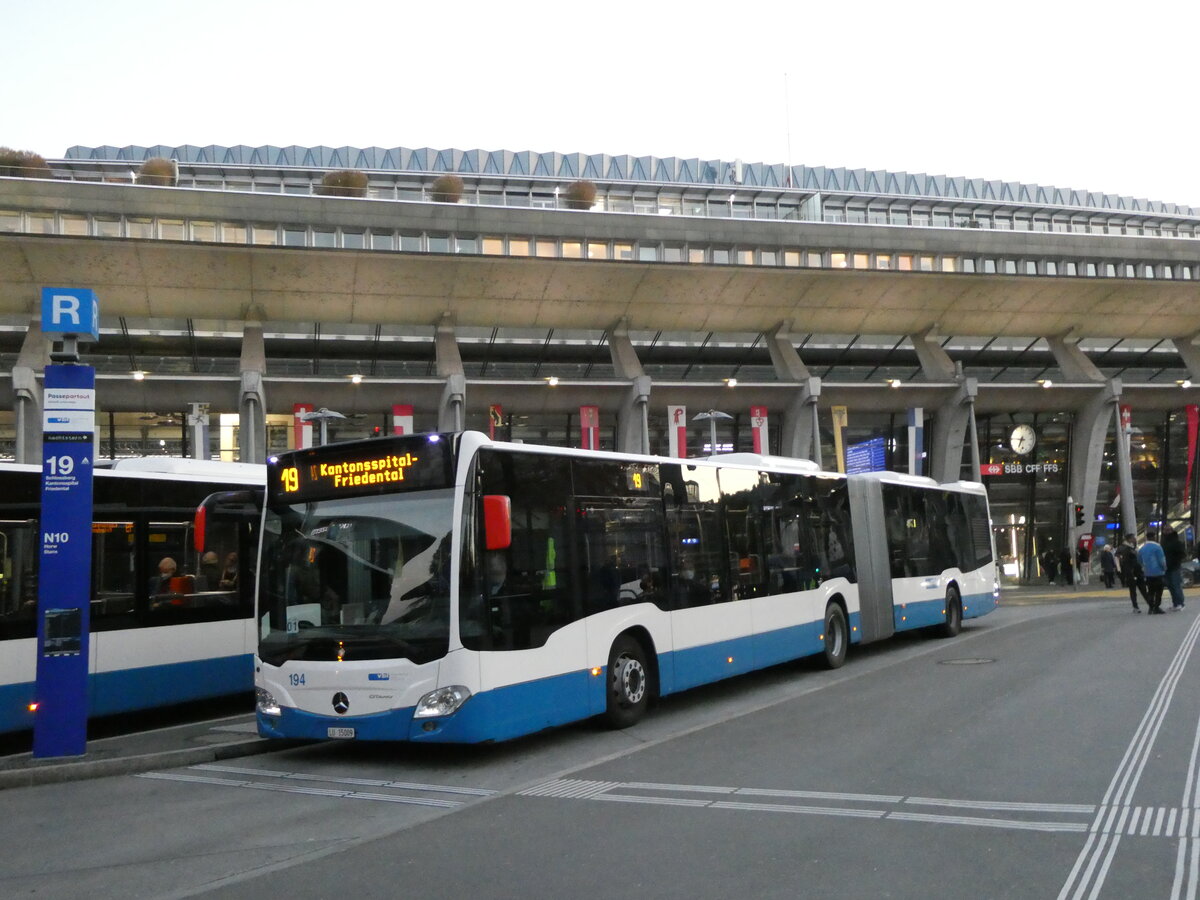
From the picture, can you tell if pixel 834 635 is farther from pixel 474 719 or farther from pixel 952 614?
pixel 474 719

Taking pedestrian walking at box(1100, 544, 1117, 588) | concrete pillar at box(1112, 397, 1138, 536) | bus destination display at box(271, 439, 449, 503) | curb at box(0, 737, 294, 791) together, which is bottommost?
curb at box(0, 737, 294, 791)

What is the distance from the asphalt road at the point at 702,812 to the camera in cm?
570

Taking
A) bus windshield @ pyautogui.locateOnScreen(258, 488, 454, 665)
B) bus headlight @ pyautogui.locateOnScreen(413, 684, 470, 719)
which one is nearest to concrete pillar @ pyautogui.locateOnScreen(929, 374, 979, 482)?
bus windshield @ pyautogui.locateOnScreen(258, 488, 454, 665)

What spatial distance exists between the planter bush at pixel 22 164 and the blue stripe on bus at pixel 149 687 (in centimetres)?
2252

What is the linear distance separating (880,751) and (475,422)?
27.4 meters

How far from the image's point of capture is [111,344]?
3219 centimetres

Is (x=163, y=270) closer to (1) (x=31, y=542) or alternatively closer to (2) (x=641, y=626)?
(1) (x=31, y=542)

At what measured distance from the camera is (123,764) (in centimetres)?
952

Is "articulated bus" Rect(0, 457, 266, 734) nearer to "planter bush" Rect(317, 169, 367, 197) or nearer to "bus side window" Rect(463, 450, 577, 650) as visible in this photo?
"bus side window" Rect(463, 450, 577, 650)

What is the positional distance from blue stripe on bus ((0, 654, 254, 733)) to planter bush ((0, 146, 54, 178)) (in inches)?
886

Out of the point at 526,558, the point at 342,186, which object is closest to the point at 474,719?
the point at 526,558

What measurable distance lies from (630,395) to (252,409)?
11955 millimetres

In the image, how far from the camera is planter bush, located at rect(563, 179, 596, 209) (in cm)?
3419

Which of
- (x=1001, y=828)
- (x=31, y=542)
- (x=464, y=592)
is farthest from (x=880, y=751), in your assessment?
(x=31, y=542)
